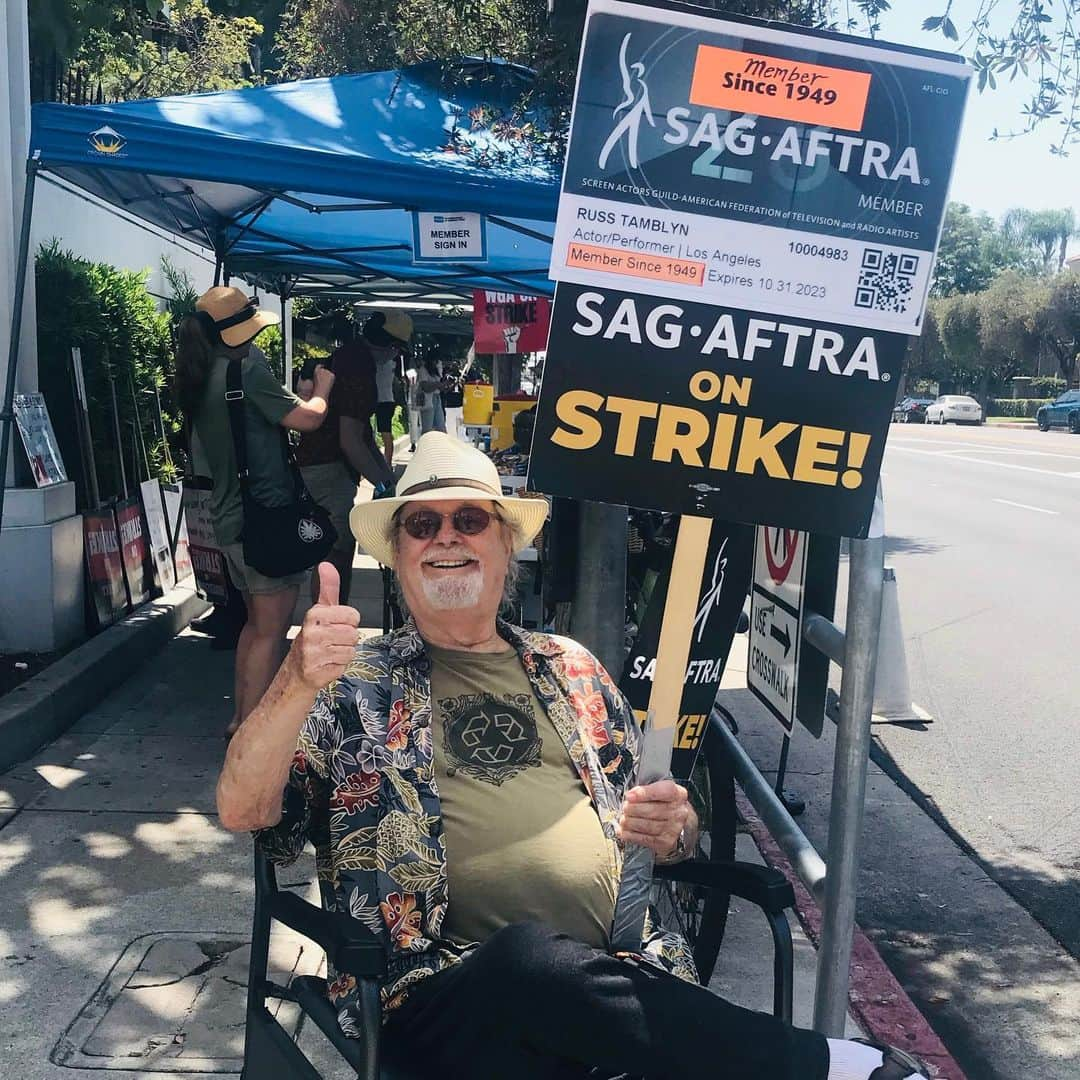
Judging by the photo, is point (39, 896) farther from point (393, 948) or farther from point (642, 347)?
point (642, 347)

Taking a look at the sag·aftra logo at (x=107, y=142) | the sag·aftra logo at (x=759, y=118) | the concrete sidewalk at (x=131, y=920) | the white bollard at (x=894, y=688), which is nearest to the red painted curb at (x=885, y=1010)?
the concrete sidewalk at (x=131, y=920)

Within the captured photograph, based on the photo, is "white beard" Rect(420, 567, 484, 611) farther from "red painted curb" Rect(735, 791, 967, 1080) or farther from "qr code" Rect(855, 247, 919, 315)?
"red painted curb" Rect(735, 791, 967, 1080)

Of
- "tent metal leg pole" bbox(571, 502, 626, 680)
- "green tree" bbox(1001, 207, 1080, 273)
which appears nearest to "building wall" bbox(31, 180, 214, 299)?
"tent metal leg pole" bbox(571, 502, 626, 680)

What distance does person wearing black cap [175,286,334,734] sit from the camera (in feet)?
16.5

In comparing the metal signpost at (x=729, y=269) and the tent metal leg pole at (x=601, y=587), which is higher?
the metal signpost at (x=729, y=269)

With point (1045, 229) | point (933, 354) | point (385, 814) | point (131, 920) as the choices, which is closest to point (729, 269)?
point (385, 814)

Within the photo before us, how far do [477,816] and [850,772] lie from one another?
78 centimetres

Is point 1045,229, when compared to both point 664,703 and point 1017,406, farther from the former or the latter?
point 664,703

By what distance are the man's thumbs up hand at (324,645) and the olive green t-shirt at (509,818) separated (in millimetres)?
449

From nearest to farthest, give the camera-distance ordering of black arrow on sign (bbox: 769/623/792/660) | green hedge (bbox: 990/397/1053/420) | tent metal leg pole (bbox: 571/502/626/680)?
black arrow on sign (bbox: 769/623/792/660) → tent metal leg pole (bbox: 571/502/626/680) → green hedge (bbox: 990/397/1053/420)

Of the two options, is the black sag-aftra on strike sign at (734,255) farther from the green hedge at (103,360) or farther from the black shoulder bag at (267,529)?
the green hedge at (103,360)

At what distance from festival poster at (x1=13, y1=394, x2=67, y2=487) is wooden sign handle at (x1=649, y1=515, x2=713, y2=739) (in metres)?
4.68

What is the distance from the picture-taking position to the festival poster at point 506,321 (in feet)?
33.6

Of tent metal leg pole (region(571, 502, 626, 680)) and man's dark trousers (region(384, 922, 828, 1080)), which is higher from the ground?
tent metal leg pole (region(571, 502, 626, 680))
